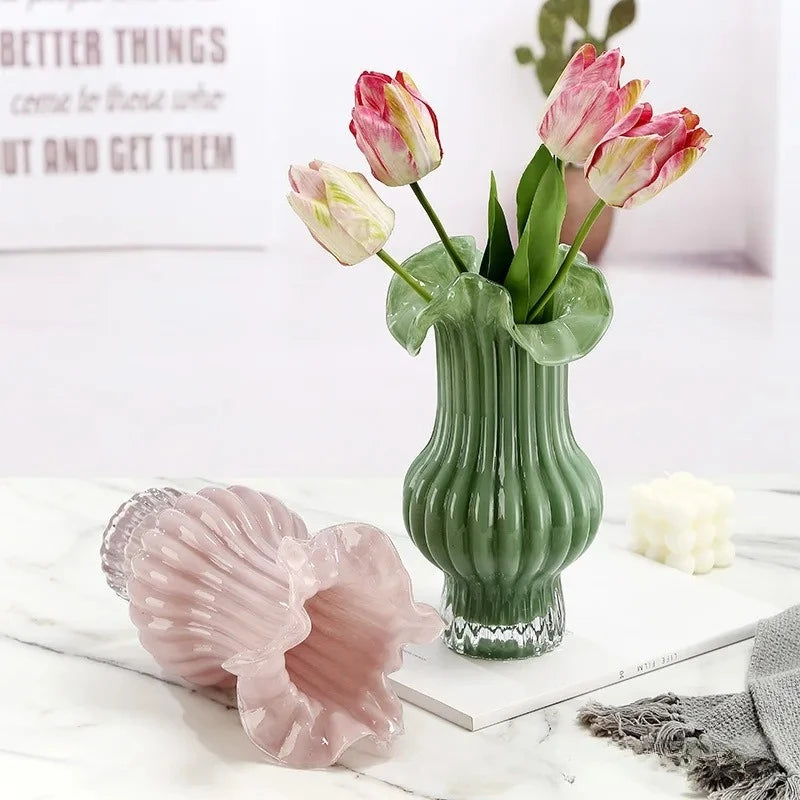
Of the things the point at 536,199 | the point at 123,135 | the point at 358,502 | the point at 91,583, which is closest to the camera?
the point at 536,199

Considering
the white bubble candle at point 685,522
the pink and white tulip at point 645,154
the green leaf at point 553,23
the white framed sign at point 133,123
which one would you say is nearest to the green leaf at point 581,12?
the green leaf at point 553,23

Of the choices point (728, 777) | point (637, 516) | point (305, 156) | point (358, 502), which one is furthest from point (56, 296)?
point (728, 777)

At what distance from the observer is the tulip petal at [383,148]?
2.64ft

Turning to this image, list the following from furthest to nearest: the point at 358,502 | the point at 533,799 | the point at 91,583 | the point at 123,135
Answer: the point at 123,135
the point at 358,502
the point at 91,583
the point at 533,799

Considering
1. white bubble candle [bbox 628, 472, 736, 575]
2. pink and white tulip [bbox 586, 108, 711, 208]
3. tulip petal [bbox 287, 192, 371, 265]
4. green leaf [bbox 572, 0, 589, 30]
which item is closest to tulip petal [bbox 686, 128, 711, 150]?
pink and white tulip [bbox 586, 108, 711, 208]

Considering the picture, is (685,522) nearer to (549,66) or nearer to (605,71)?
(605,71)

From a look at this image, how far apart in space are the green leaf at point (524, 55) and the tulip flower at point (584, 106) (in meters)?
2.12

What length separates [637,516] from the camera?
1.17 m

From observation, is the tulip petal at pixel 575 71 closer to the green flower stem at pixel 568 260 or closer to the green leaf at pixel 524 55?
the green flower stem at pixel 568 260

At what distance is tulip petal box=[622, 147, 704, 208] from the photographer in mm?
775

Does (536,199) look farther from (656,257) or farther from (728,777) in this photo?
(656,257)

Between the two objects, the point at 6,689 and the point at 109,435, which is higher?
the point at 6,689

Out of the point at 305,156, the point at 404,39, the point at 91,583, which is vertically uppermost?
the point at 404,39

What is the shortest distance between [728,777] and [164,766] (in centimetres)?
36
